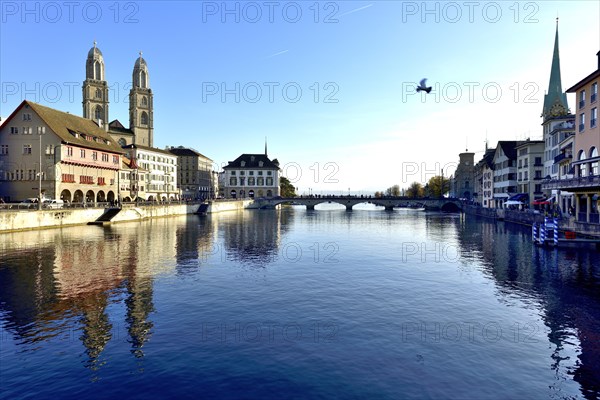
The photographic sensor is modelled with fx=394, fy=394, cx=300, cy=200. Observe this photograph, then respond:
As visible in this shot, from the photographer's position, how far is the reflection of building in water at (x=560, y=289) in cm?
1544

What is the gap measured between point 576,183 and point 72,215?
77.1 metres

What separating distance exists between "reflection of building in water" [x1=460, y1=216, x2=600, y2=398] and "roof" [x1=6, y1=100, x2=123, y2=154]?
3025 inches

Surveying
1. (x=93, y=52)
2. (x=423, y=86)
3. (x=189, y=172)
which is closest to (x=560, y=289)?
(x=423, y=86)

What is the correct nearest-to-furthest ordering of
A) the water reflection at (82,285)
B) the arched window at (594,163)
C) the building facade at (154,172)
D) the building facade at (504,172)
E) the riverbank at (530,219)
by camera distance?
the water reflection at (82,285) < the riverbank at (530,219) < the arched window at (594,163) < the building facade at (504,172) < the building facade at (154,172)

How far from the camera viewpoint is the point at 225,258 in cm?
3988

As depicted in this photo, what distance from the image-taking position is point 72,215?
68.6 m

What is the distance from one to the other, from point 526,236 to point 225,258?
45.8 metres

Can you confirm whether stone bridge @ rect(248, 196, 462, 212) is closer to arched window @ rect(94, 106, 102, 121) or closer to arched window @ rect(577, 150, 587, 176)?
arched window @ rect(94, 106, 102, 121)

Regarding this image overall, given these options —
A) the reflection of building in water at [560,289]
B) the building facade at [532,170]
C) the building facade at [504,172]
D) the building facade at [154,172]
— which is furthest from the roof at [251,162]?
the reflection of building in water at [560,289]

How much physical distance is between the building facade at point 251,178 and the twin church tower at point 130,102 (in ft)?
124

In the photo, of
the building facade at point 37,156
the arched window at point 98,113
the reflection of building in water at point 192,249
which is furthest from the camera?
the arched window at point 98,113

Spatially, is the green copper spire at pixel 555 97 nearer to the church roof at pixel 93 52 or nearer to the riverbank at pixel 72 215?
the riverbank at pixel 72 215

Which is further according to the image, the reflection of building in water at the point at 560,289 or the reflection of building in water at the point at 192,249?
the reflection of building in water at the point at 192,249

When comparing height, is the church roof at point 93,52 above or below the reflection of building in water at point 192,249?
above
